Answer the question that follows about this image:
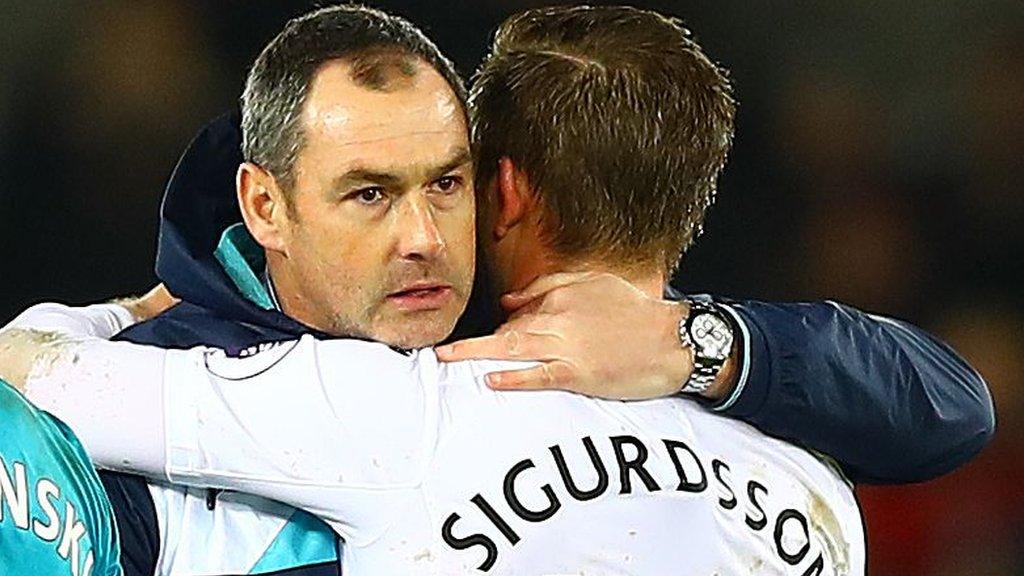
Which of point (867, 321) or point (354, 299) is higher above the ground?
point (354, 299)

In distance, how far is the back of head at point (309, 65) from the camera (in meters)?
1.56

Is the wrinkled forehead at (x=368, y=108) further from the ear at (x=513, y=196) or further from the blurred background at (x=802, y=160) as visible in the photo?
the blurred background at (x=802, y=160)

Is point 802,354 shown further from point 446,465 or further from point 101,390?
point 101,390

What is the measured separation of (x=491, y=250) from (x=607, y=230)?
0.12m

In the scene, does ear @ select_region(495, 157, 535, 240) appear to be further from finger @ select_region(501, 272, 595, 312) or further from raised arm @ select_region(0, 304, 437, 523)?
raised arm @ select_region(0, 304, 437, 523)

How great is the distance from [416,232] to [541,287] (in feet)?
0.40

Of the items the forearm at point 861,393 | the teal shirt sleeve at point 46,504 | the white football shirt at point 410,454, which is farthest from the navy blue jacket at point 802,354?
the teal shirt sleeve at point 46,504

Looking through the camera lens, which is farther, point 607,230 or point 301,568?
point 607,230

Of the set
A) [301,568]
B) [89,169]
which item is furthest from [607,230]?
[89,169]

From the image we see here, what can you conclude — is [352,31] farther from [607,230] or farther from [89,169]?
[89,169]

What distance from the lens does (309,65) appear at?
157cm

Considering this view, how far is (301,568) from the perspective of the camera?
149 centimetres

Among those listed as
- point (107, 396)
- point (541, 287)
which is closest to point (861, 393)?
point (541, 287)

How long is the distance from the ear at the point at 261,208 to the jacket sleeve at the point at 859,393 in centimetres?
40
